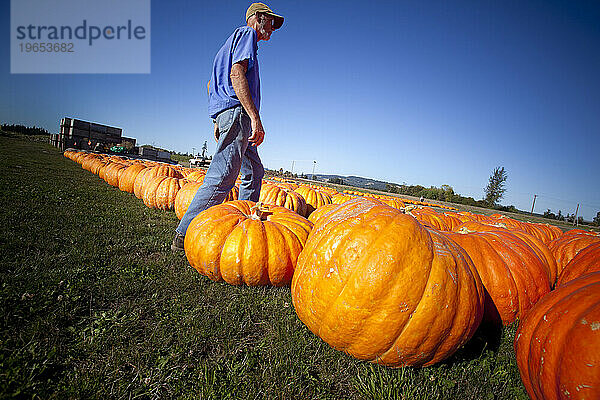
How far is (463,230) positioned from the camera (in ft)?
8.69

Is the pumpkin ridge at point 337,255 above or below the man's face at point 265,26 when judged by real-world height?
below

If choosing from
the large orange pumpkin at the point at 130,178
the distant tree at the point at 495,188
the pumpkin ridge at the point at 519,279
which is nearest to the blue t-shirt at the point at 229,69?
the pumpkin ridge at the point at 519,279

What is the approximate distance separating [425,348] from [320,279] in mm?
660

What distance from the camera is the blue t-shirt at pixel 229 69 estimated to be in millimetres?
2963

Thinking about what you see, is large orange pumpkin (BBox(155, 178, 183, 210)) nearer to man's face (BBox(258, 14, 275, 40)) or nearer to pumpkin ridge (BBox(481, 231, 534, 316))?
man's face (BBox(258, 14, 275, 40))

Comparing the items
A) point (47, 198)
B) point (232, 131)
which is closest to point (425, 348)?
point (232, 131)

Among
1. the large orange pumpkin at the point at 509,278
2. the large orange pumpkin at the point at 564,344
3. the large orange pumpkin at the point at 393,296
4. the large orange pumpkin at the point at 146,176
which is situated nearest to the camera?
the large orange pumpkin at the point at 564,344

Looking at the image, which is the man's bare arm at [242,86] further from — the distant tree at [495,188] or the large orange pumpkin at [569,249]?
the distant tree at [495,188]

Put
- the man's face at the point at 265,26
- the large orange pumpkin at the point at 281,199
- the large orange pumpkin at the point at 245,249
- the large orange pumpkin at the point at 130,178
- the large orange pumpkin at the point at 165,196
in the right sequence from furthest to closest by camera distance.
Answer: the large orange pumpkin at the point at 130,178, the large orange pumpkin at the point at 165,196, the large orange pumpkin at the point at 281,199, the man's face at the point at 265,26, the large orange pumpkin at the point at 245,249

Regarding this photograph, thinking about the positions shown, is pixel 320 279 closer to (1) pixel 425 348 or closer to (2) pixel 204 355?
(1) pixel 425 348

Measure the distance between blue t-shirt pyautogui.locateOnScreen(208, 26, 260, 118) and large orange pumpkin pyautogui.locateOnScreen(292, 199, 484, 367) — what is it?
94.6 inches

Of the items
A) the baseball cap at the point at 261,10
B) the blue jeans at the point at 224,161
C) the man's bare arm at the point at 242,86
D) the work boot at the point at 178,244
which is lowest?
the work boot at the point at 178,244

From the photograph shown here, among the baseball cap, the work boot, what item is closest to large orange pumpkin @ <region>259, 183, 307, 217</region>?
the work boot

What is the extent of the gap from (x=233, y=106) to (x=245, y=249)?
182cm
